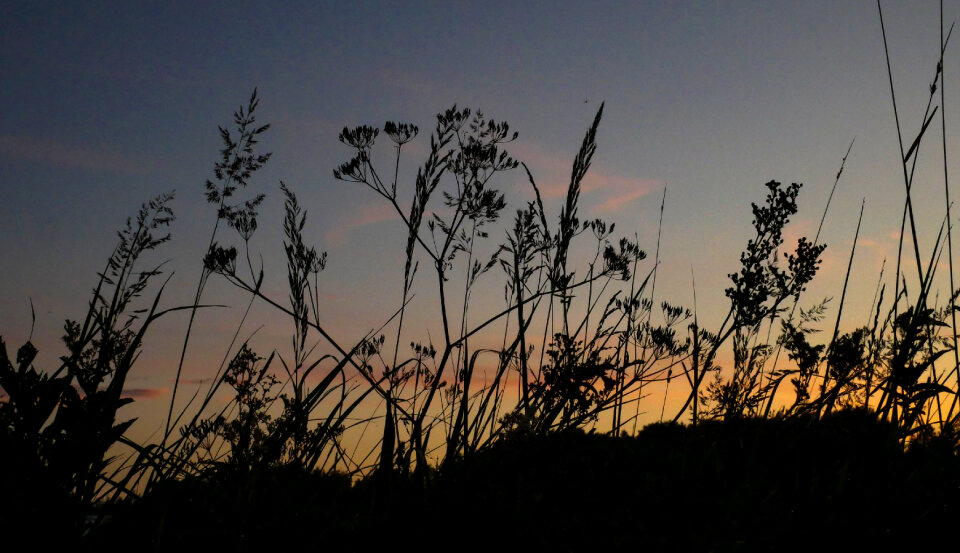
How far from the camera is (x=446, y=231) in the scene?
3.45 metres

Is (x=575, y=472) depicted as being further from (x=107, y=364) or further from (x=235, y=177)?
(x=235, y=177)

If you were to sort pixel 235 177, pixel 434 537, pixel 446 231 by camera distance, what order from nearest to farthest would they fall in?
pixel 434 537, pixel 446 231, pixel 235 177

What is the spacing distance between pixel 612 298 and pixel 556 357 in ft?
1.87

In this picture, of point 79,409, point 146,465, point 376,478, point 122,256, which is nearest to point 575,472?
point 376,478

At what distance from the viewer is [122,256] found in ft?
9.91

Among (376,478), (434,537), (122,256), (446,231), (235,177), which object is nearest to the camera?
(434,537)

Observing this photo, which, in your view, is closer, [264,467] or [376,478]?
[376,478]

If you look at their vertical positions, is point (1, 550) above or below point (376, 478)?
below

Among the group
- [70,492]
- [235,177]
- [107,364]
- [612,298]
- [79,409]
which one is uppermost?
[235,177]

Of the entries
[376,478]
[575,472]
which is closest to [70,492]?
[376,478]

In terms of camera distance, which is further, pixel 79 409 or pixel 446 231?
pixel 446 231

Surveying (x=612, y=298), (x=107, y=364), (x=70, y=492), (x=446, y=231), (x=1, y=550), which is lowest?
(x=1, y=550)

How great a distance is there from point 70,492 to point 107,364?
1.77 ft

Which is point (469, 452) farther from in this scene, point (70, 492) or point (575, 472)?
point (70, 492)
